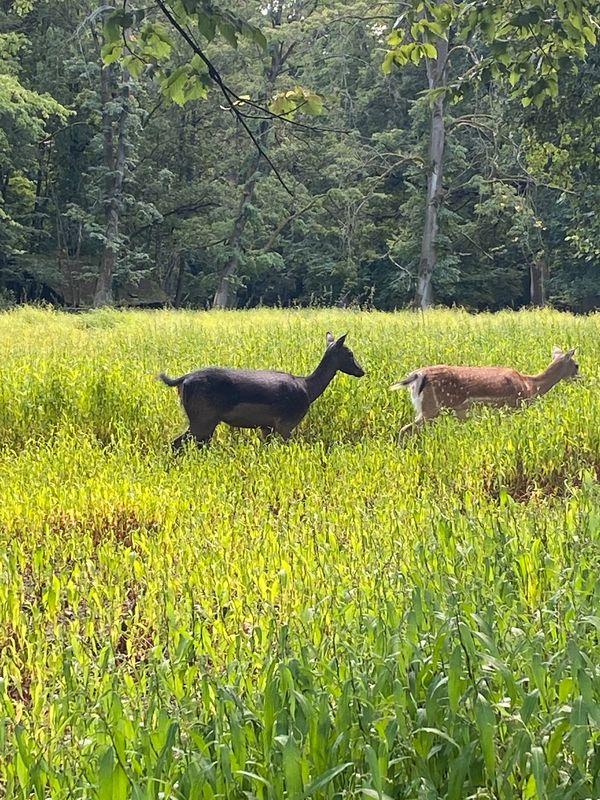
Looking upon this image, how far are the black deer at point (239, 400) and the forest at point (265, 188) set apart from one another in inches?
718

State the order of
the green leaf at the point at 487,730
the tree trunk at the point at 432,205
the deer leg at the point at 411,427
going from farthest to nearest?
the tree trunk at the point at 432,205 < the deer leg at the point at 411,427 < the green leaf at the point at 487,730

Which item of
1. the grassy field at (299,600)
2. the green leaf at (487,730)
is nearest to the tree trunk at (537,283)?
the grassy field at (299,600)

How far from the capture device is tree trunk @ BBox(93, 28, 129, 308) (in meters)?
30.2

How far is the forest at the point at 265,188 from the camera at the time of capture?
29125 mm

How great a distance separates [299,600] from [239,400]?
12.6ft

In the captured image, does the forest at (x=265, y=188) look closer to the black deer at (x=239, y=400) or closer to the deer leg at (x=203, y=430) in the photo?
the black deer at (x=239, y=400)

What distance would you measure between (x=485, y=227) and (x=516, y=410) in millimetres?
29088

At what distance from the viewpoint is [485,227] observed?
35.2 m

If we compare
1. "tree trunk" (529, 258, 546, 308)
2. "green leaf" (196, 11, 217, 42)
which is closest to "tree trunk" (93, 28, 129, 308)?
"tree trunk" (529, 258, 546, 308)

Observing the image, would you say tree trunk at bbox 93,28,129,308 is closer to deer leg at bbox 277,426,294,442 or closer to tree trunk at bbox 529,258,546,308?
tree trunk at bbox 529,258,546,308

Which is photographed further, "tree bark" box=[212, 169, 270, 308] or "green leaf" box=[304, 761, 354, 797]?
"tree bark" box=[212, 169, 270, 308]

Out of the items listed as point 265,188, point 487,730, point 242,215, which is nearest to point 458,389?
point 487,730

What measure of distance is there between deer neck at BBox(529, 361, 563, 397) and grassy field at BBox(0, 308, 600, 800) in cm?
10

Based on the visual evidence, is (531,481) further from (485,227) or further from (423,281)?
(485,227)
